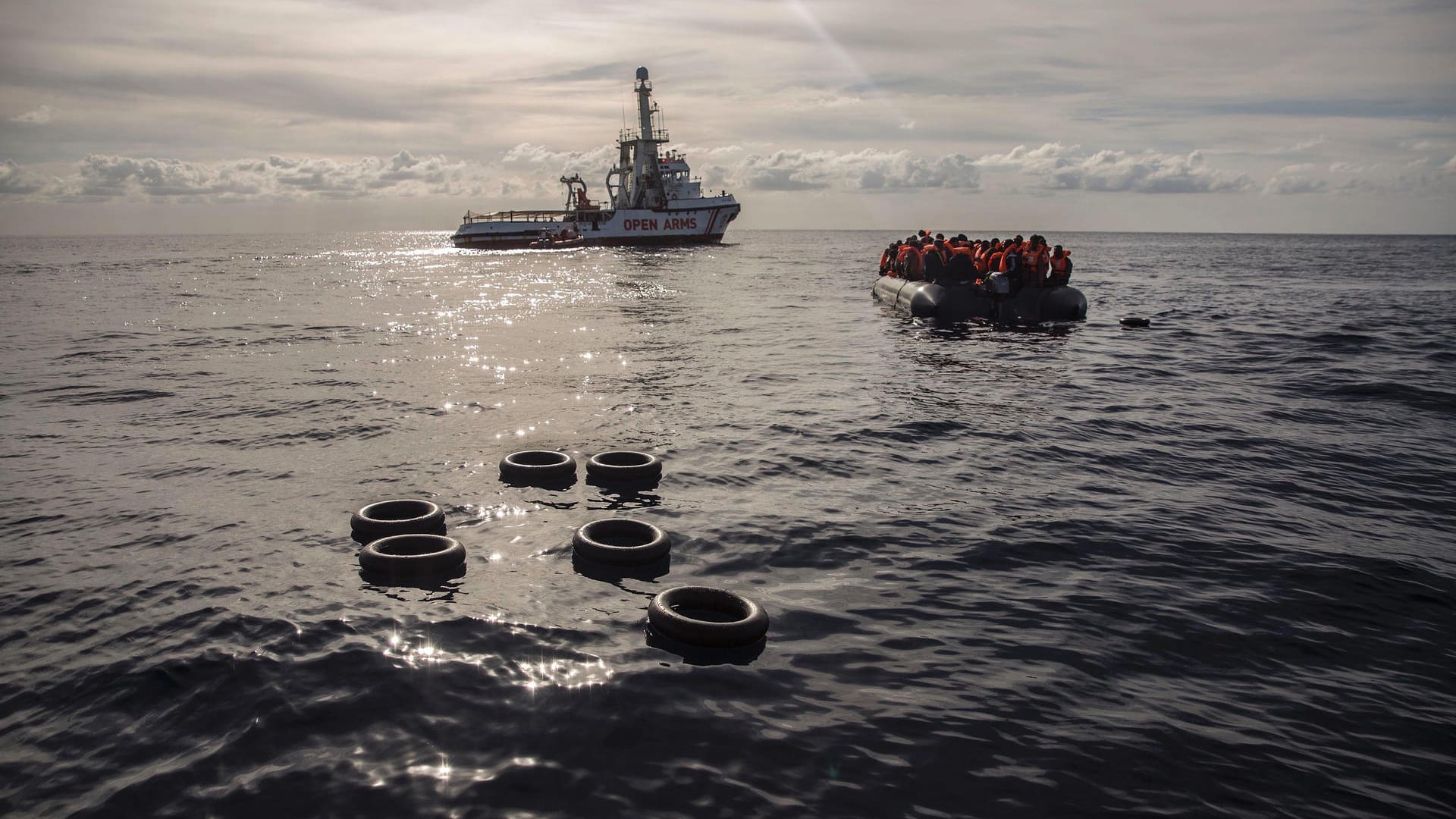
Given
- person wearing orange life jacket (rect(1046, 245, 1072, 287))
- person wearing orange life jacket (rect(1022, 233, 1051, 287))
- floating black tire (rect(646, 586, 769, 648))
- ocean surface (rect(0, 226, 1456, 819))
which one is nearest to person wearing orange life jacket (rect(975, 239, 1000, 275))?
person wearing orange life jacket (rect(1022, 233, 1051, 287))

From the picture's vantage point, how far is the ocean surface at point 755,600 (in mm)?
4875

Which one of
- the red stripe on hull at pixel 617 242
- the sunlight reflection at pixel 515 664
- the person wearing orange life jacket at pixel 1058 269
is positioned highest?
the red stripe on hull at pixel 617 242

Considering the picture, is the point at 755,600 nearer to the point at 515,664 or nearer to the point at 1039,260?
the point at 515,664

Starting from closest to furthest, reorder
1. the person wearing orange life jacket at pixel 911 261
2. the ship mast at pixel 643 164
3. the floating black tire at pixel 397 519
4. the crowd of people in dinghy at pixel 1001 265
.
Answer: the floating black tire at pixel 397 519 → the crowd of people in dinghy at pixel 1001 265 → the person wearing orange life jacket at pixel 911 261 → the ship mast at pixel 643 164

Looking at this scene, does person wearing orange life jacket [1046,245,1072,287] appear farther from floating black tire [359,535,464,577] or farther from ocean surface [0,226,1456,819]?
floating black tire [359,535,464,577]

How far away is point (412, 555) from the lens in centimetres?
798

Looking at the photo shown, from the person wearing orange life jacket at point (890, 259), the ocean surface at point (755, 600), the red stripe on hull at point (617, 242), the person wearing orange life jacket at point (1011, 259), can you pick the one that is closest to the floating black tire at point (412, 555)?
the ocean surface at point (755, 600)

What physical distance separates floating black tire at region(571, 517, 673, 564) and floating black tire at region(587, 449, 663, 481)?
1632 millimetres

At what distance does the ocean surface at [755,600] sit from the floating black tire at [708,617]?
0.51ft

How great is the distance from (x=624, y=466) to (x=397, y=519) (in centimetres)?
305

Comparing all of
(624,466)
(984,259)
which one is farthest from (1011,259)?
(624,466)

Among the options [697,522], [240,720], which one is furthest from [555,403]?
[240,720]

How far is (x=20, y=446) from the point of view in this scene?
12.3 m

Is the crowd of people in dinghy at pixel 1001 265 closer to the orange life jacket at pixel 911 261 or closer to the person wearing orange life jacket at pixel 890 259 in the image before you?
the orange life jacket at pixel 911 261
